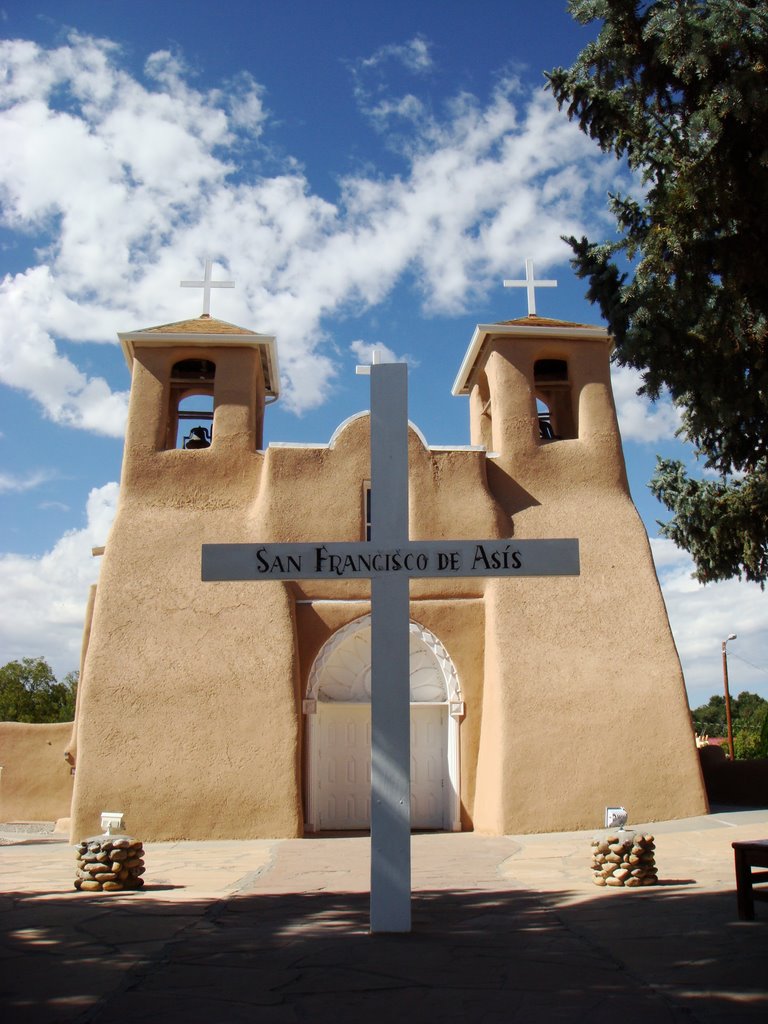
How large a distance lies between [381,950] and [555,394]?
13260 mm

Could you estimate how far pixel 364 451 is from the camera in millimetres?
14539

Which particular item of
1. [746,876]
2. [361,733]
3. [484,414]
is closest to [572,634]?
[361,733]

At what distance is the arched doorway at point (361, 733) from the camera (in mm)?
13766

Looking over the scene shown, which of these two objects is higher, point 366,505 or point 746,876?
point 366,505

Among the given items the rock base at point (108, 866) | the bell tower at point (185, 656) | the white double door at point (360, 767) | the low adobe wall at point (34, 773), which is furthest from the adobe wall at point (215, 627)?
the low adobe wall at point (34, 773)

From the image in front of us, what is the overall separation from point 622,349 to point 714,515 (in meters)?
7.50

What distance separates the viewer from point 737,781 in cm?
1522

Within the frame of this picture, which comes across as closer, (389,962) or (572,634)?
(389,962)

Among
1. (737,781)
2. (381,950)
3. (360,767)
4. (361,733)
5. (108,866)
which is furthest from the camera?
(737,781)

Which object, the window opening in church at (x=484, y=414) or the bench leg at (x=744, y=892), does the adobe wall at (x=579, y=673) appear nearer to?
the window opening in church at (x=484, y=414)

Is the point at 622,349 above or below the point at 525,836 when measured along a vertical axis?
above

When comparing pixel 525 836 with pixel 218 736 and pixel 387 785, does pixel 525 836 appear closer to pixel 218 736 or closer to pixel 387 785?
pixel 218 736

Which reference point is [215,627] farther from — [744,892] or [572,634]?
[744,892]

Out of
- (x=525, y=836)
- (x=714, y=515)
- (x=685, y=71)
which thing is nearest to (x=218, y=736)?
(x=525, y=836)
